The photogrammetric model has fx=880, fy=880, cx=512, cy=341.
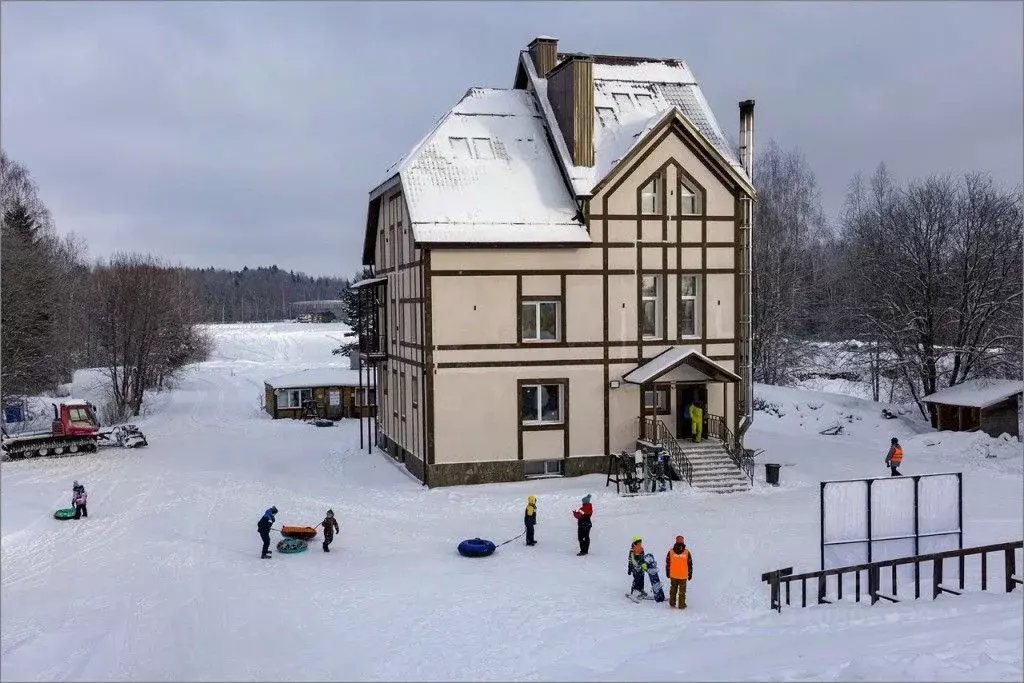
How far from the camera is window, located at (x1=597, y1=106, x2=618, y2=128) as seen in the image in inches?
1257

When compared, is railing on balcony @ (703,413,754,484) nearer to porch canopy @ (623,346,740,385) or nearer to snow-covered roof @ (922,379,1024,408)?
porch canopy @ (623,346,740,385)

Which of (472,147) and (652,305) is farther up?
(472,147)

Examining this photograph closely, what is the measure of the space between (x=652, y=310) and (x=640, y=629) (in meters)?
17.0

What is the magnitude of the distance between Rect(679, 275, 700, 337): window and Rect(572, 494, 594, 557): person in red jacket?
12.2 m

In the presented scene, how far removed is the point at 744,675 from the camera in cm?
1221

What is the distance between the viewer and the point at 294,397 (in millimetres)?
51531

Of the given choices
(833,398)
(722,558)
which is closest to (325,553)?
(722,558)

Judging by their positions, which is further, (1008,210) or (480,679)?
Answer: (1008,210)

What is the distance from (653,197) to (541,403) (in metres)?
8.18

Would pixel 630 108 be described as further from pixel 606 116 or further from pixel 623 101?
pixel 606 116

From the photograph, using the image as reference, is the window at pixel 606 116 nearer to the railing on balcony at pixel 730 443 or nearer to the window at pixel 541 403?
the window at pixel 541 403

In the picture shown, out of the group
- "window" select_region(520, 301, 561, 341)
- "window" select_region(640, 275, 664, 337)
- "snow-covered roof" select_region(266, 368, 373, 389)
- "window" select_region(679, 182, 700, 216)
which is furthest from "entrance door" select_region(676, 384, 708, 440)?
"snow-covered roof" select_region(266, 368, 373, 389)

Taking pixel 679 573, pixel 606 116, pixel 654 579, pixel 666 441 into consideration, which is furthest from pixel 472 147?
pixel 679 573

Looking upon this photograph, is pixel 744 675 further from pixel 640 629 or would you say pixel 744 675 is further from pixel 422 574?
pixel 422 574
